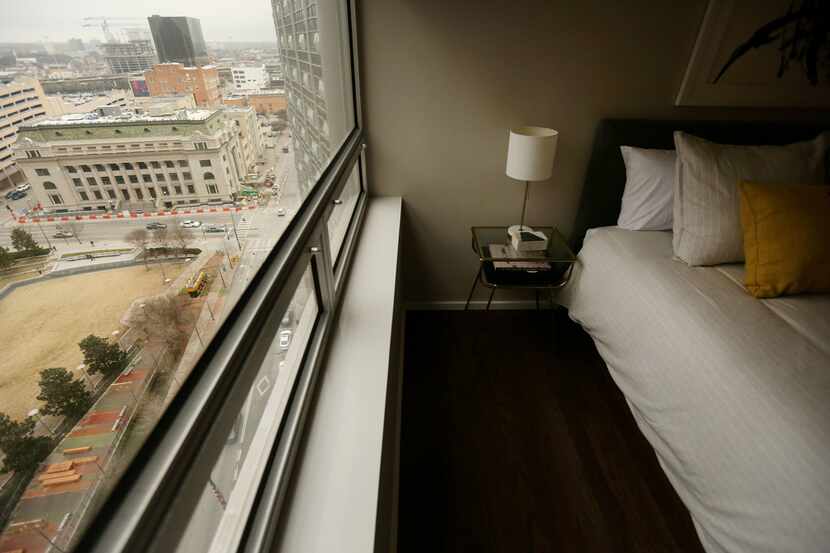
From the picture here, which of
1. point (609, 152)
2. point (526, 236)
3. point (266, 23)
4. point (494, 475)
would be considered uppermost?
point (266, 23)

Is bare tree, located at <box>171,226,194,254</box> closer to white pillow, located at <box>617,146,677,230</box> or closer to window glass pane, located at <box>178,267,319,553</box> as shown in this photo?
window glass pane, located at <box>178,267,319,553</box>

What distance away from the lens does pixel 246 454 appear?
0.75 meters

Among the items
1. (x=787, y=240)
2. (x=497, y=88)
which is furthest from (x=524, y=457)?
(x=497, y=88)

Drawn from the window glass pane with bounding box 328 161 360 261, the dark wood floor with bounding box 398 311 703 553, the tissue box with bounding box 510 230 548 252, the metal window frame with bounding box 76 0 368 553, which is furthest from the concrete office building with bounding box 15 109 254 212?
the tissue box with bounding box 510 230 548 252

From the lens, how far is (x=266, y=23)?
34.6 inches

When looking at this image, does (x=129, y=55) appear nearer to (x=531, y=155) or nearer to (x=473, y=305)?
(x=531, y=155)

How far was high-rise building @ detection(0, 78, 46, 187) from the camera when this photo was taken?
0.31 metres

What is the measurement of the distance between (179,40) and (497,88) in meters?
1.70

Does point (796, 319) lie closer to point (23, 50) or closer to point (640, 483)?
point (640, 483)

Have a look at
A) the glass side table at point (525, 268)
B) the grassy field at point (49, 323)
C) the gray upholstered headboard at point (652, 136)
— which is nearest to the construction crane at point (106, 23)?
the grassy field at point (49, 323)

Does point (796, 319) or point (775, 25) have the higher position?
point (775, 25)

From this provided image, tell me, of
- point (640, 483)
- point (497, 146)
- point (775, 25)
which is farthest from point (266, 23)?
point (775, 25)

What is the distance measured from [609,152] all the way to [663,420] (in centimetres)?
137

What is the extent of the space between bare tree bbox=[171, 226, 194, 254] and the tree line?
6.4 inches
